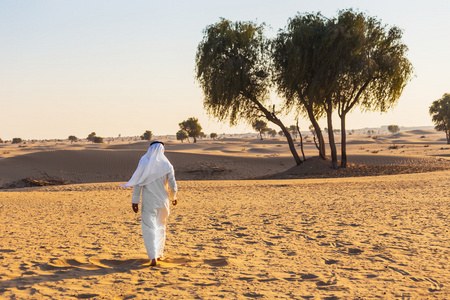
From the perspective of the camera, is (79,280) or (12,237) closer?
(79,280)

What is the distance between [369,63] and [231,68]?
7955mm

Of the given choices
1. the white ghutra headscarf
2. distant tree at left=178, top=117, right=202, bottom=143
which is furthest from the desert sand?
distant tree at left=178, top=117, right=202, bottom=143

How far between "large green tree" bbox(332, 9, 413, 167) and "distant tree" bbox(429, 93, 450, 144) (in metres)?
39.9

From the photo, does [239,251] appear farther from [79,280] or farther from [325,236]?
[79,280]

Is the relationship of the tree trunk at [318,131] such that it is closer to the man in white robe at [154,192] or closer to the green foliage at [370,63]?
the green foliage at [370,63]

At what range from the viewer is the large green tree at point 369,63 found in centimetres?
2445

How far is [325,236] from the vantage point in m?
9.00

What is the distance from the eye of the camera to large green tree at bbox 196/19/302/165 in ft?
87.4


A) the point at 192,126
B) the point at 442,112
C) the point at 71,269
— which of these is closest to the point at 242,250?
the point at 71,269

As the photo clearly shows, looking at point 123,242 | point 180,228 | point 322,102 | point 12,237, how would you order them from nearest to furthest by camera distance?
point 123,242 → point 12,237 → point 180,228 → point 322,102

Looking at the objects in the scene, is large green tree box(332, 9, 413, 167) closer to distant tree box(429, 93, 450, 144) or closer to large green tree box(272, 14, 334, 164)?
large green tree box(272, 14, 334, 164)

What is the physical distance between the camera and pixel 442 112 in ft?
202

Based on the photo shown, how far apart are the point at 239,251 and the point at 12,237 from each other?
523 cm

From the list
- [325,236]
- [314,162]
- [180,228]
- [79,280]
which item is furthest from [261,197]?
[314,162]
